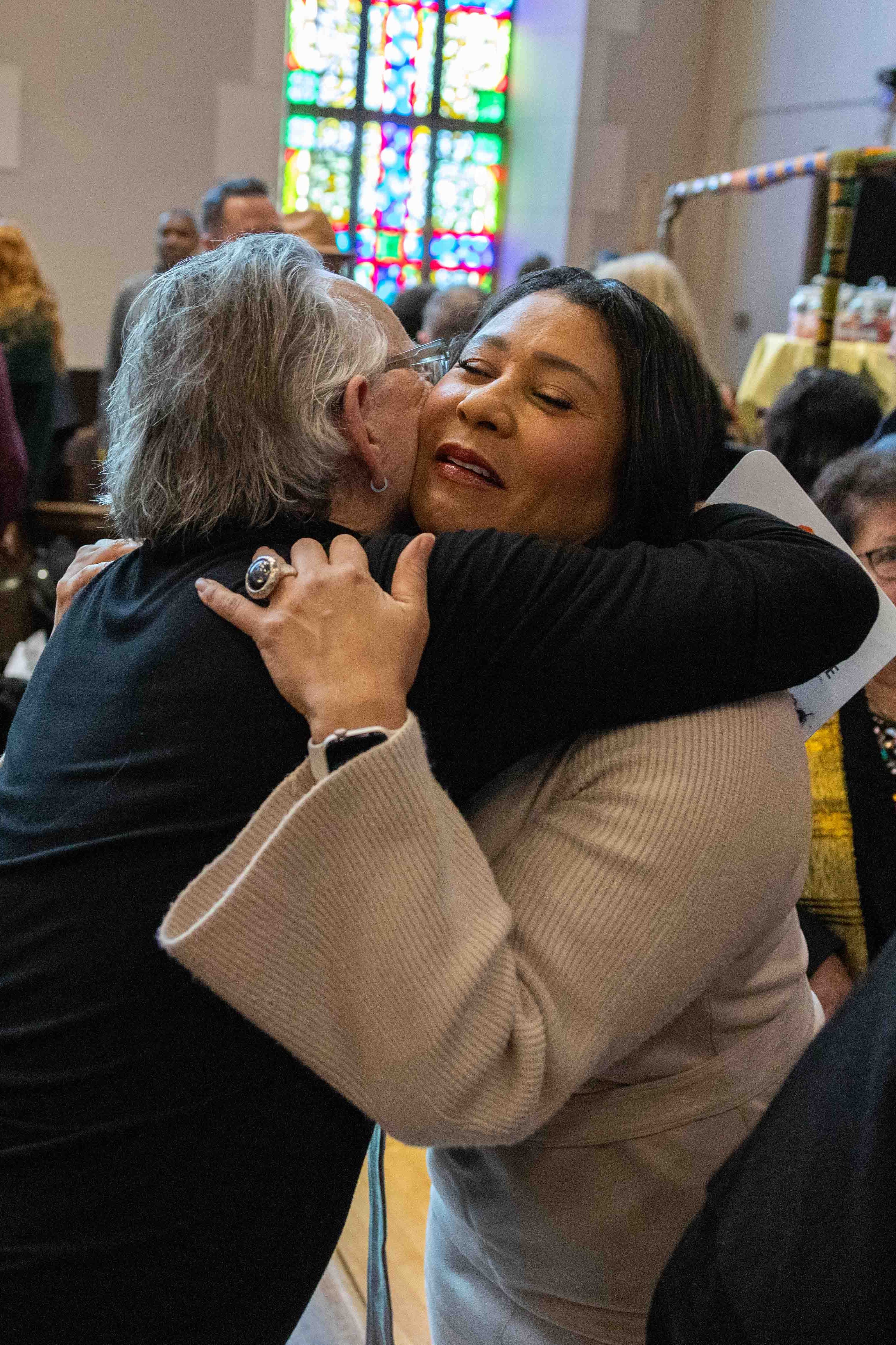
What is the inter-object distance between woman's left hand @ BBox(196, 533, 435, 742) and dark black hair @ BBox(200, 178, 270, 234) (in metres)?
3.33

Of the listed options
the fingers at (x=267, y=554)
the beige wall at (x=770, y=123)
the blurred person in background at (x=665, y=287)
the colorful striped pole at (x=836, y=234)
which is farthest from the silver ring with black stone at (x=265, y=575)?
the beige wall at (x=770, y=123)

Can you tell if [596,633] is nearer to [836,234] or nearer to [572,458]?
[572,458]

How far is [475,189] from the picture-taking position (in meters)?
9.68

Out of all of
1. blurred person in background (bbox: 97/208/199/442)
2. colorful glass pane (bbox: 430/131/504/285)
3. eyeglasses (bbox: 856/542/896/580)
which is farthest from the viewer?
colorful glass pane (bbox: 430/131/504/285)

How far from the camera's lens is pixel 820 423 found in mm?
3158

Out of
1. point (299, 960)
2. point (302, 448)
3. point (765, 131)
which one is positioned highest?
point (765, 131)

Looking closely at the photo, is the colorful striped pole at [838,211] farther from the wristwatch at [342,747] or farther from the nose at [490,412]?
the wristwatch at [342,747]

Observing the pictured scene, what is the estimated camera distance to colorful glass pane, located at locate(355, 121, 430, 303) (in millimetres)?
9406

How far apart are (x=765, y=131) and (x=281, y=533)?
8835mm

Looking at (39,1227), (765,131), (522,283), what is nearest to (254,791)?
(39,1227)

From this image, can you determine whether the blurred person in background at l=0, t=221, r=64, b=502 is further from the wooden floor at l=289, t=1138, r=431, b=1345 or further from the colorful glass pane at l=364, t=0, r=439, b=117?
the colorful glass pane at l=364, t=0, r=439, b=117

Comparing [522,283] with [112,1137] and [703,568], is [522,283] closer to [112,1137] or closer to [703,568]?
[703,568]

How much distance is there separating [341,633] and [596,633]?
21 centimetres

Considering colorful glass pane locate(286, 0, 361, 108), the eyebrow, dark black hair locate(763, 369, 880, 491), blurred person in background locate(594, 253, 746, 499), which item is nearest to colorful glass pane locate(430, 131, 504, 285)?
colorful glass pane locate(286, 0, 361, 108)
